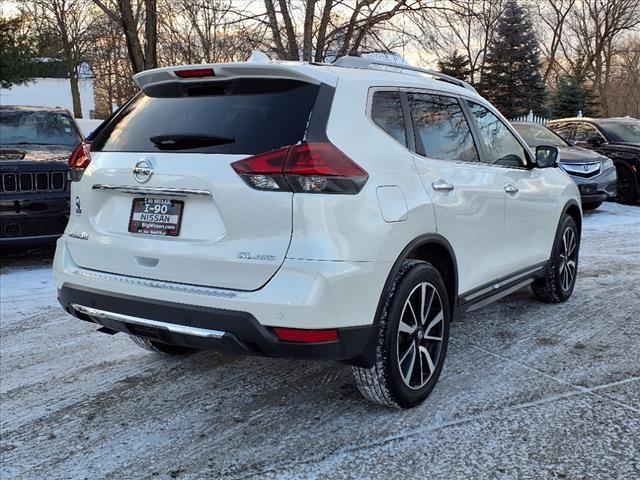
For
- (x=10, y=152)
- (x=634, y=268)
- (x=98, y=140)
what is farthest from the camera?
(x=10, y=152)

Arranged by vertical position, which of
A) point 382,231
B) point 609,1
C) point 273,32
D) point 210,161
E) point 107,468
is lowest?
point 107,468

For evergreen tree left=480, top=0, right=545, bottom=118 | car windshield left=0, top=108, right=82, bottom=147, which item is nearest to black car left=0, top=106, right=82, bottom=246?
car windshield left=0, top=108, right=82, bottom=147

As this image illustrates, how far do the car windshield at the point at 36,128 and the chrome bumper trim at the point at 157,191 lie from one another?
561cm

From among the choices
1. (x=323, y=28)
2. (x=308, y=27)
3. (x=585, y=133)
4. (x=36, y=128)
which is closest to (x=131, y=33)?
(x=308, y=27)

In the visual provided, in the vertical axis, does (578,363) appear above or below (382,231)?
below

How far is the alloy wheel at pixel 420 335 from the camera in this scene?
3318 millimetres

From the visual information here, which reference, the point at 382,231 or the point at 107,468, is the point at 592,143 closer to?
the point at 382,231

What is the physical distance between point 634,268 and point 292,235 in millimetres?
5345

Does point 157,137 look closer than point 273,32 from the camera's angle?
Yes

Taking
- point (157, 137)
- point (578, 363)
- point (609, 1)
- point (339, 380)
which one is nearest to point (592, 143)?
point (578, 363)

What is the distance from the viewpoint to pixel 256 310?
9.14ft

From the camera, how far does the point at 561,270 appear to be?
539 cm

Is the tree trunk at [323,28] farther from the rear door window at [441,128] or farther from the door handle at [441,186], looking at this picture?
the door handle at [441,186]

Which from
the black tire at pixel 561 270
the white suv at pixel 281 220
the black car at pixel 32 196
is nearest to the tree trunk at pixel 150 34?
the black car at pixel 32 196
